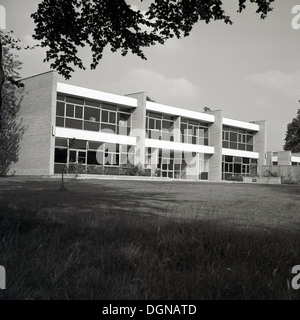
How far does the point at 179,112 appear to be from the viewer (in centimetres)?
3988

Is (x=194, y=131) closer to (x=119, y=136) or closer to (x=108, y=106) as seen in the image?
(x=119, y=136)

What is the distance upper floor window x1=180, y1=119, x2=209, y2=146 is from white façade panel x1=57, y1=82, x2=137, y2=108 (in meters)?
8.72

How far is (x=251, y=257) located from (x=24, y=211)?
3.94 m

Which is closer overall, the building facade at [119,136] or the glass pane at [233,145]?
the building facade at [119,136]

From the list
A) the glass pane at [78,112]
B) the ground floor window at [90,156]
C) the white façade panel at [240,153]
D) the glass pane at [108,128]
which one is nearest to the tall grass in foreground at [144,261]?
the ground floor window at [90,156]

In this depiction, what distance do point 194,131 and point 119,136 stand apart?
12.4 m

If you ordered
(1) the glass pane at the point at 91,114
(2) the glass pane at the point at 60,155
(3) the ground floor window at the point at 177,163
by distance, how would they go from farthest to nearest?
(3) the ground floor window at the point at 177,163 < (1) the glass pane at the point at 91,114 < (2) the glass pane at the point at 60,155

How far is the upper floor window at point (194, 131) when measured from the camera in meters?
42.0

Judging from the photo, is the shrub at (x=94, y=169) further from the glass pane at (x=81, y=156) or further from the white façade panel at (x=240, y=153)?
the white façade panel at (x=240, y=153)

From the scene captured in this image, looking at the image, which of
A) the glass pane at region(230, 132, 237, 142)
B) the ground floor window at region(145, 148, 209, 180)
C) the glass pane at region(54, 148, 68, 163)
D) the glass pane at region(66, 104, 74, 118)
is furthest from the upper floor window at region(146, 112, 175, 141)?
the glass pane at region(230, 132, 237, 142)

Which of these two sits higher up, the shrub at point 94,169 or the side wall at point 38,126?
the side wall at point 38,126

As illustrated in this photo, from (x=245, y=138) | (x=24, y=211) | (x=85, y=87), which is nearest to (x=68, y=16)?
(x=24, y=211)

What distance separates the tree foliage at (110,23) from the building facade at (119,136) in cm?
1848

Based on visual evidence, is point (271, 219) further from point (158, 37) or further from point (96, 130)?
point (96, 130)
